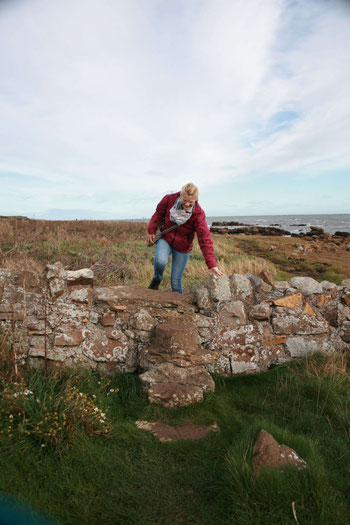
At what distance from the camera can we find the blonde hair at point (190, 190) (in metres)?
4.31

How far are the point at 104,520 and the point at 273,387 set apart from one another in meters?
2.27

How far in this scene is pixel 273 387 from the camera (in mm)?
3553

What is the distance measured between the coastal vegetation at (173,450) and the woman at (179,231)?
1.68m

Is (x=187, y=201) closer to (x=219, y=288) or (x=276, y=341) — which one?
(x=219, y=288)

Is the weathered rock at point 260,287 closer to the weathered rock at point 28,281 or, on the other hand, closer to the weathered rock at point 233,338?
the weathered rock at point 233,338

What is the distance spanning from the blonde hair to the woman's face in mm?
31

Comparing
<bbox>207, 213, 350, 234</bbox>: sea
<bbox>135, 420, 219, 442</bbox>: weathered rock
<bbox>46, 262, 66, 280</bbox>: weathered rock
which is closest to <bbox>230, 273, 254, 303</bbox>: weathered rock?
<bbox>135, 420, 219, 442</bbox>: weathered rock

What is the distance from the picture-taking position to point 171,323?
3.97m

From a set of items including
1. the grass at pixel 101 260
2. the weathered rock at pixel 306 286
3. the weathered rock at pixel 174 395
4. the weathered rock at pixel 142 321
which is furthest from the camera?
the grass at pixel 101 260

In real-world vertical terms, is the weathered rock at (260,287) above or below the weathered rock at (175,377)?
above

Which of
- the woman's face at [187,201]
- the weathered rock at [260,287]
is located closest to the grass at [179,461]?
the weathered rock at [260,287]

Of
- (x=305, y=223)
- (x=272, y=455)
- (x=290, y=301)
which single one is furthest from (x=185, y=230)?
(x=305, y=223)

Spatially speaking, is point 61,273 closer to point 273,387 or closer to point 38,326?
point 38,326

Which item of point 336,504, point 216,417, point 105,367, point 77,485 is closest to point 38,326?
point 105,367
